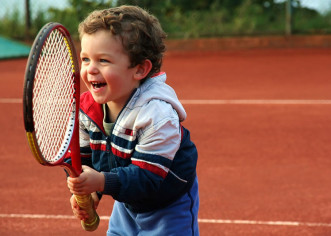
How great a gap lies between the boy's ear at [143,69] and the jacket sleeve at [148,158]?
5.1 inches

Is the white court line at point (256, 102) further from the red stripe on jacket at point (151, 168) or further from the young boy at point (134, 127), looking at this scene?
the red stripe on jacket at point (151, 168)

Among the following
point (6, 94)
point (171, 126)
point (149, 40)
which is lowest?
point (6, 94)

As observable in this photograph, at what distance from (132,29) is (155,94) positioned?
0.25 meters

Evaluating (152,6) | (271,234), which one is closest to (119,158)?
(271,234)

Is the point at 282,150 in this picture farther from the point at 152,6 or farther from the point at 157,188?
the point at 152,6

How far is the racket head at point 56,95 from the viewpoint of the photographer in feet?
8.48

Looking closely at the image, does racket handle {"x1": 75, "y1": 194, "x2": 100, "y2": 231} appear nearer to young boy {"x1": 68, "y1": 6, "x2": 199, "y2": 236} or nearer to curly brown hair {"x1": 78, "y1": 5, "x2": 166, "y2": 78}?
young boy {"x1": 68, "y1": 6, "x2": 199, "y2": 236}

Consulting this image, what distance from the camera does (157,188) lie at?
8.64 feet

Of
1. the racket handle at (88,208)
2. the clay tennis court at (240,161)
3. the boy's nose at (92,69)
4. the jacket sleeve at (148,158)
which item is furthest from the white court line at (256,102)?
the boy's nose at (92,69)

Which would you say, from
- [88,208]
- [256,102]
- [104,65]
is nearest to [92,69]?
[104,65]

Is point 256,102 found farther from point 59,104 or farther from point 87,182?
point 87,182

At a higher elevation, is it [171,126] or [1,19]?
[171,126]

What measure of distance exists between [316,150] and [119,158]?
11.0ft

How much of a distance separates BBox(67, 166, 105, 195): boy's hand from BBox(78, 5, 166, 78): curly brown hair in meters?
0.43
